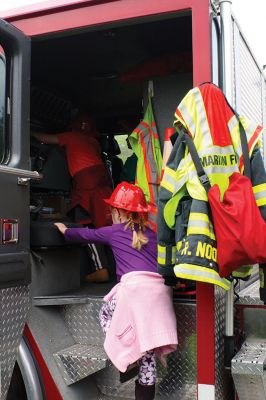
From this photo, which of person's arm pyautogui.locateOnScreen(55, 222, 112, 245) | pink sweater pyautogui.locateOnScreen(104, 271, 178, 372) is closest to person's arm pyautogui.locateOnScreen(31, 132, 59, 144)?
person's arm pyautogui.locateOnScreen(55, 222, 112, 245)

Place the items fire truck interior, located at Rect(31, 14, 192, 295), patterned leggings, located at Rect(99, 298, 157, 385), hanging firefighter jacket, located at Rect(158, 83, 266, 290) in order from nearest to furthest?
hanging firefighter jacket, located at Rect(158, 83, 266, 290), patterned leggings, located at Rect(99, 298, 157, 385), fire truck interior, located at Rect(31, 14, 192, 295)

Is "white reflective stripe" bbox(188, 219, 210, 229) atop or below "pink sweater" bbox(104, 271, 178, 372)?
atop

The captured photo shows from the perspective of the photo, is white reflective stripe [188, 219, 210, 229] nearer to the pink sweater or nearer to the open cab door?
the pink sweater

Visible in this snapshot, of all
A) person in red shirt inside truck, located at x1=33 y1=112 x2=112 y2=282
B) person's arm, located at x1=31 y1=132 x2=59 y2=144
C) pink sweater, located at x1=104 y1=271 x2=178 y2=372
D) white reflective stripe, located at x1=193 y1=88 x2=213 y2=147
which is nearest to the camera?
white reflective stripe, located at x1=193 y1=88 x2=213 y2=147

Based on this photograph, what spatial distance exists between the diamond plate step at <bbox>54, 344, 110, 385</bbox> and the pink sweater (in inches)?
8.1

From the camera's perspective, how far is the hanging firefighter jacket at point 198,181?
2.00m

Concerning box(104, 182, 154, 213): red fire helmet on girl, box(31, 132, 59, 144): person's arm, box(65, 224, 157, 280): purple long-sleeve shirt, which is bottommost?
box(65, 224, 157, 280): purple long-sleeve shirt

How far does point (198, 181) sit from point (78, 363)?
→ 1.29 m

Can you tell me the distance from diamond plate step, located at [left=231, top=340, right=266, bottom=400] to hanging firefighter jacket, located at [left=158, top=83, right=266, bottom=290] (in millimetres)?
354

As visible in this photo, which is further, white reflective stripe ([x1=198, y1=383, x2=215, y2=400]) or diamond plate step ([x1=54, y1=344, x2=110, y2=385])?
diamond plate step ([x1=54, y1=344, x2=110, y2=385])

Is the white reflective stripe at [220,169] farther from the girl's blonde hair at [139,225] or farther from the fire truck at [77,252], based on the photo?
the girl's blonde hair at [139,225]

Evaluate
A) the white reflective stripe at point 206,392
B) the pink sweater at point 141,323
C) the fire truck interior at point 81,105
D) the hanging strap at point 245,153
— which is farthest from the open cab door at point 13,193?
the hanging strap at point 245,153

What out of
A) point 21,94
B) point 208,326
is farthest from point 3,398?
point 21,94

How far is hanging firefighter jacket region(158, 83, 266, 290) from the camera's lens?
6.56 feet
